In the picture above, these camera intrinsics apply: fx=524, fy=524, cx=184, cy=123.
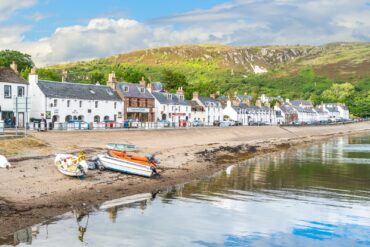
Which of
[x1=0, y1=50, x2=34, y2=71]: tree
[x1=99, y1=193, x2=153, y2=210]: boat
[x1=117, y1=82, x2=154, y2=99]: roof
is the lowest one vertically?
[x1=99, y1=193, x2=153, y2=210]: boat

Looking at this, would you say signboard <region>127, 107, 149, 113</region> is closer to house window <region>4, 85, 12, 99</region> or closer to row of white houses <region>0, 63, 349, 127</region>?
row of white houses <region>0, 63, 349, 127</region>

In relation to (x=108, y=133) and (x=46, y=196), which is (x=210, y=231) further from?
(x=108, y=133)

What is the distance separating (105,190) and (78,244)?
966 cm

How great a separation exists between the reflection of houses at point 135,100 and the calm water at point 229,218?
54.0m

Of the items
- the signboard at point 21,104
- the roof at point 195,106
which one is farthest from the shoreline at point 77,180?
the roof at point 195,106

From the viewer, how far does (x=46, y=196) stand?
2669 cm

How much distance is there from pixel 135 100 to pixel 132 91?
5.65 feet

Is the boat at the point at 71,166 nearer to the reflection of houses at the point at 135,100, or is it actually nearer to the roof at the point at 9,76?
the roof at the point at 9,76


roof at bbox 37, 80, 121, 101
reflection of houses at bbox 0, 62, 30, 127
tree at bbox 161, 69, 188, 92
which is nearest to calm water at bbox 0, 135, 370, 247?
reflection of houses at bbox 0, 62, 30, 127

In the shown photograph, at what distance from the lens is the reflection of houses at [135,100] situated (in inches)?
3625

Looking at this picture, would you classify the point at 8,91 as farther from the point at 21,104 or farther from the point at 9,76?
the point at 21,104

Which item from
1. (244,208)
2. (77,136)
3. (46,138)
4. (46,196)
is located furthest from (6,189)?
(77,136)

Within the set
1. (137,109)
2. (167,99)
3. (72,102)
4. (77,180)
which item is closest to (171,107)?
(167,99)

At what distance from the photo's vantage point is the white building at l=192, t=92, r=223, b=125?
124125 millimetres
